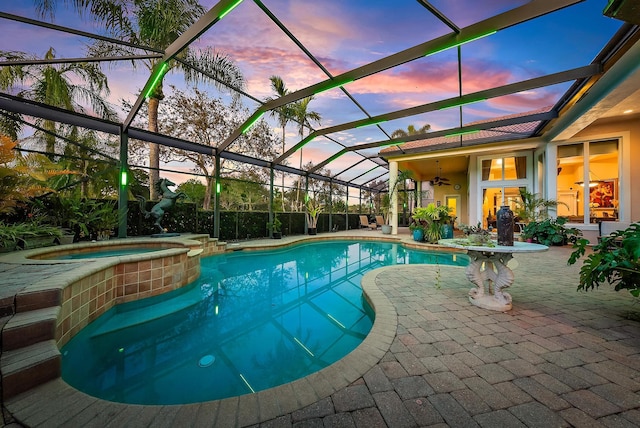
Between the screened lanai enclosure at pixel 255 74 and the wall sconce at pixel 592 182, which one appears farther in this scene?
the wall sconce at pixel 592 182

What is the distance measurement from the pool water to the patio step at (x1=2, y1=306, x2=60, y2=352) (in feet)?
1.36

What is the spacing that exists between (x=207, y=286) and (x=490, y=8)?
688 centimetres

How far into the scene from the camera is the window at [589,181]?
24.5 feet

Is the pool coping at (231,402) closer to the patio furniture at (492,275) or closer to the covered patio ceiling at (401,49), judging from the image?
the patio furniture at (492,275)

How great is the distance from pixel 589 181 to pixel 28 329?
12.2 metres

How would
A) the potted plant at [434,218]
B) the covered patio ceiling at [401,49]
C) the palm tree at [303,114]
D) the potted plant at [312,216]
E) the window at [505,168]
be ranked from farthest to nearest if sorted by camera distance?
the palm tree at [303,114] → the potted plant at [312,216] → the window at [505,168] → the potted plant at [434,218] → the covered patio ceiling at [401,49]

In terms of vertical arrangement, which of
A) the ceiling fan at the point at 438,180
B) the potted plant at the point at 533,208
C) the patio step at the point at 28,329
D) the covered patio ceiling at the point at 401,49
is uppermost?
the covered patio ceiling at the point at 401,49

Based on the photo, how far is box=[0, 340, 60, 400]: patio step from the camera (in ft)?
4.43

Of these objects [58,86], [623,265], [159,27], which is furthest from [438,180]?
[58,86]

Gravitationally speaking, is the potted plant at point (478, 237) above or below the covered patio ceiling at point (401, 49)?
below

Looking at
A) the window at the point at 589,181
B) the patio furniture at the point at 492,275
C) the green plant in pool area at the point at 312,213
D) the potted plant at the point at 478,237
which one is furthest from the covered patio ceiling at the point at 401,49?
the green plant in pool area at the point at 312,213

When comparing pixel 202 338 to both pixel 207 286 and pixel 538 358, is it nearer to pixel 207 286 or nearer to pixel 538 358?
pixel 207 286

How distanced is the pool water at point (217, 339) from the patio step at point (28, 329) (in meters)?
0.41

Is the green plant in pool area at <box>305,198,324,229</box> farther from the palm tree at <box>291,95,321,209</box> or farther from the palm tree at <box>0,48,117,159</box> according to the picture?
the palm tree at <box>0,48,117,159</box>
